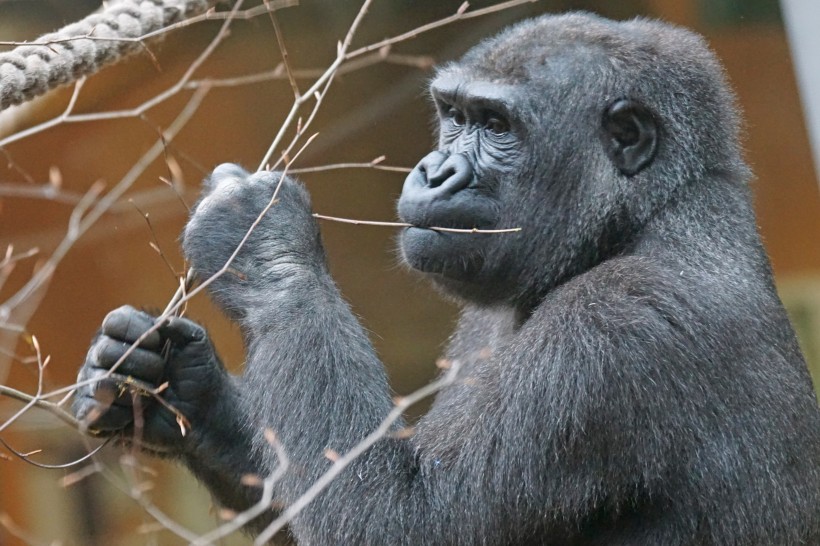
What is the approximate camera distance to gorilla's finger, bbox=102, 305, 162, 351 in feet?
12.8

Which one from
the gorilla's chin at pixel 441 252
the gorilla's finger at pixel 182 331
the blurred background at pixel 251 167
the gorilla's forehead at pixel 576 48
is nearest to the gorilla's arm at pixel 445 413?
the gorilla's finger at pixel 182 331

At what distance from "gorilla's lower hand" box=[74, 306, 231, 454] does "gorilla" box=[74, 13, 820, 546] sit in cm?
1

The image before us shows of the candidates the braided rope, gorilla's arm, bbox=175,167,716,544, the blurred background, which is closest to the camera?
gorilla's arm, bbox=175,167,716,544

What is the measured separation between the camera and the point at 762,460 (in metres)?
3.48

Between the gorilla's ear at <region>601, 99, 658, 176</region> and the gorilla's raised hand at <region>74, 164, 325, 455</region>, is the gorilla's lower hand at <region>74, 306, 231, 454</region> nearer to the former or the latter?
the gorilla's raised hand at <region>74, 164, 325, 455</region>

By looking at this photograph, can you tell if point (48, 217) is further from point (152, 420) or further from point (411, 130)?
point (152, 420)

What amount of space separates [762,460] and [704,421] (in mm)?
254

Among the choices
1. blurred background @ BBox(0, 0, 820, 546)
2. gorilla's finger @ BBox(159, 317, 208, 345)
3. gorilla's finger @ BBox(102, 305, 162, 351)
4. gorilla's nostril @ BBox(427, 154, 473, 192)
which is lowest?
blurred background @ BBox(0, 0, 820, 546)

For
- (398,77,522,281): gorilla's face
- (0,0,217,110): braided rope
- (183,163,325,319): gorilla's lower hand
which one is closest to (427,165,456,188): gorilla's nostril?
(398,77,522,281): gorilla's face

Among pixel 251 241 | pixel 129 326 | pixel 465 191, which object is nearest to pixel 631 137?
pixel 465 191

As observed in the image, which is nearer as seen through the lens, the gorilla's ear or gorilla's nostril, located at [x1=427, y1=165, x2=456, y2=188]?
the gorilla's ear

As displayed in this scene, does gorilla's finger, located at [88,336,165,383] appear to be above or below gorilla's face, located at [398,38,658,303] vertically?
below

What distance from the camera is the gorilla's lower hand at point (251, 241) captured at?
377 centimetres

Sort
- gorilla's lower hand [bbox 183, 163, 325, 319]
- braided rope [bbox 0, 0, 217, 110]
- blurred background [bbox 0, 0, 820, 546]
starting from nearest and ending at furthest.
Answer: braided rope [bbox 0, 0, 217, 110], gorilla's lower hand [bbox 183, 163, 325, 319], blurred background [bbox 0, 0, 820, 546]
